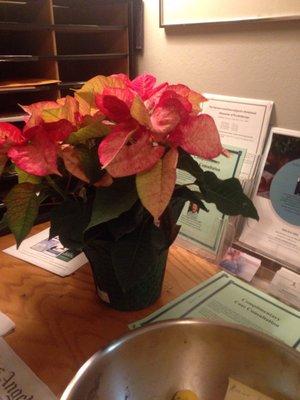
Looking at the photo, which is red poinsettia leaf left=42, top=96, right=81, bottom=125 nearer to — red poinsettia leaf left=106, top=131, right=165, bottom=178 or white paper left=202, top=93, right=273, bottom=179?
red poinsettia leaf left=106, top=131, right=165, bottom=178

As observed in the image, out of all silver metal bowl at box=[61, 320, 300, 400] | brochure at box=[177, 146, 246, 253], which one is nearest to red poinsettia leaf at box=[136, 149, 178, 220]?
silver metal bowl at box=[61, 320, 300, 400]

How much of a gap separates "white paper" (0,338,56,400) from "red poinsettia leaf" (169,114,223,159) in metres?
0.38

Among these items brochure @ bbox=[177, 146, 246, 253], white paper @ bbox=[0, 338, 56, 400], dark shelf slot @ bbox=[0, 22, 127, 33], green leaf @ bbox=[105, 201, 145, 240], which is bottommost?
white paper @ bbox=[0, 338, 56, 400]

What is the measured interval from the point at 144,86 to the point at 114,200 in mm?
171

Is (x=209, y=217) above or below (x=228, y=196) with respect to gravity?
below

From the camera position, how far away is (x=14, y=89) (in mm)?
→ 854

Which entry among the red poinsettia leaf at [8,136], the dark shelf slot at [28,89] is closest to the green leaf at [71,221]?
the red poinsettia leaf at [8,136]

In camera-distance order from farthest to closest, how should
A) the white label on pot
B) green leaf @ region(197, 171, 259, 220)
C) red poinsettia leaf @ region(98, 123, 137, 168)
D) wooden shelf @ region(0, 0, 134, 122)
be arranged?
1. wooden shelf @ region(0, 0, 134, 122)
2. the white label on pot
3. green leaf @ region(197, 171, 259, 220)
4. red poinsettia leaf @ region(98, 123, 137, 168)

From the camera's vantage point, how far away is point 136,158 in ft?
1.36

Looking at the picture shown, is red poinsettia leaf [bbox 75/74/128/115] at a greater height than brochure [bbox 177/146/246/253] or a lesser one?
greater

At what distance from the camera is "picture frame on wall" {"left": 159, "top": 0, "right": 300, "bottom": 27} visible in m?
0.69

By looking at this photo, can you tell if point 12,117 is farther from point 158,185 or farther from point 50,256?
point 158,185

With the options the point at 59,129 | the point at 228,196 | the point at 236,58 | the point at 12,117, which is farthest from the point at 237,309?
the point at 12,117

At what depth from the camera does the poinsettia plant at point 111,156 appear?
0.42 meters
